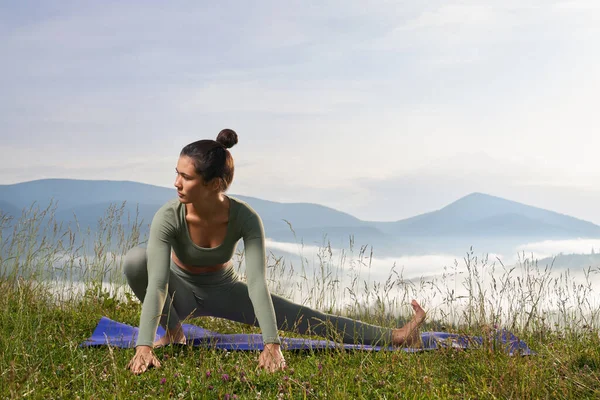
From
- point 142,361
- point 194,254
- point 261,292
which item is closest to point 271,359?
Result: point 261,292

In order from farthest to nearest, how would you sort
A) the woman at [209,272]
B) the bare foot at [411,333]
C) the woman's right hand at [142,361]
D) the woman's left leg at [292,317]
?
the bare foot at [411,333] → the woman's left leg at [292,317] → the woman at [209,272] → the woman's right hand at [142,361]

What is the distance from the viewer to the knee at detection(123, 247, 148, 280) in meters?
4.72

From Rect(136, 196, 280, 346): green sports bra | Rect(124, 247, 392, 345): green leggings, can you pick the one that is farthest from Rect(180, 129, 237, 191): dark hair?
Rect(124, 247, 392, 345): green leggings

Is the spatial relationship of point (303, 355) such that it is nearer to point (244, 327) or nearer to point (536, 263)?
point (244, 327)

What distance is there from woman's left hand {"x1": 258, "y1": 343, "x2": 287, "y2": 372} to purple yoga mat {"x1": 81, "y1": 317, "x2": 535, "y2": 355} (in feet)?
1.43

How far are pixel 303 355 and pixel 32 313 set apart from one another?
3061mm

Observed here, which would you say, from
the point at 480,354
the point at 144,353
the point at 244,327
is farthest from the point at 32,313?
the point at 480,354

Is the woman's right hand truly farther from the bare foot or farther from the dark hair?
the bare foot

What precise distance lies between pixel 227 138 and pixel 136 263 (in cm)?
121

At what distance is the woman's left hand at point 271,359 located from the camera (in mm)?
4180

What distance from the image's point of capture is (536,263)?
5.86 m

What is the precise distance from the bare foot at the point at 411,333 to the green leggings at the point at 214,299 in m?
0.18

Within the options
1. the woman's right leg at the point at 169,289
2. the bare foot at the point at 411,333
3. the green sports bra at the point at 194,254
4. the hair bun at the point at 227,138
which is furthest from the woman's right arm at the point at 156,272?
the bare foot at the point at 411,333

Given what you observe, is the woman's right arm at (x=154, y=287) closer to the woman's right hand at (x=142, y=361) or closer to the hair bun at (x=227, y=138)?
the woman's right hand at (x=142, y=361)
